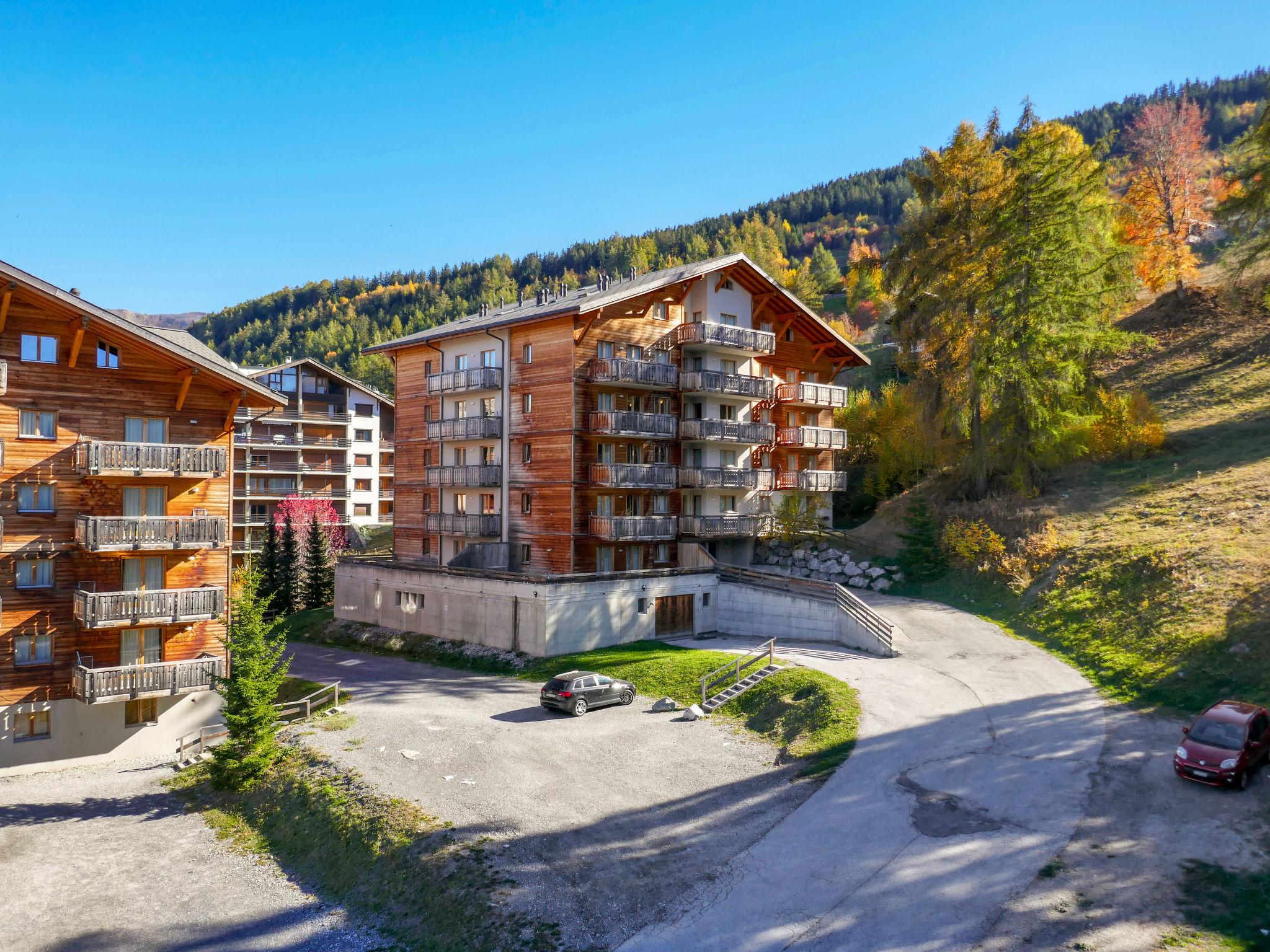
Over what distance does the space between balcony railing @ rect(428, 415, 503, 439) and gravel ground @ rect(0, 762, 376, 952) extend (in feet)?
82.0

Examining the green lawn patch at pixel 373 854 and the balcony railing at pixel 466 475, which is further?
the balcony railing at pixel 466 475

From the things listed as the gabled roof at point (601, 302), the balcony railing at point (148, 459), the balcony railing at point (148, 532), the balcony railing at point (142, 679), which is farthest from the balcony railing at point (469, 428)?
the balcony railing at point (142, 679)

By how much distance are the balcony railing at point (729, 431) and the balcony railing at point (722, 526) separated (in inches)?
176

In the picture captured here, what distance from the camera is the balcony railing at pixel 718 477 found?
155ft

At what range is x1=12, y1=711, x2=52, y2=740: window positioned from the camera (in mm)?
A: 28095

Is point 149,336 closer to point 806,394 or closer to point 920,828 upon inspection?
point 920,828

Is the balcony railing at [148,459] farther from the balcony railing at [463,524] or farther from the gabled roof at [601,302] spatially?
the gabled roof at [601,302]

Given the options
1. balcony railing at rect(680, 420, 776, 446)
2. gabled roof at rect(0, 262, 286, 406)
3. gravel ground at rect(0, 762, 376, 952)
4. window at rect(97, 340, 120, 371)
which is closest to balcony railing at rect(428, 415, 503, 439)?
balcony railing at rect(680, 420, 776, 446)

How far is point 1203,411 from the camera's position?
52.9 meters

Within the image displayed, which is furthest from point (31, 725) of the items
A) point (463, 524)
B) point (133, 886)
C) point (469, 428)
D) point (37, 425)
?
point (469, 428)

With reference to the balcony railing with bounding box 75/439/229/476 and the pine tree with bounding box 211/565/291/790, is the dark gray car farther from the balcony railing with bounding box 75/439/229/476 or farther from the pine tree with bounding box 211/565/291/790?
the balcony railing with bounding box 75/439/229/476

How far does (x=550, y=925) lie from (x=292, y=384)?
7133 cm

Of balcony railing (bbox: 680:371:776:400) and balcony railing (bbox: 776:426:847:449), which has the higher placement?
balcony railing (bbox: 680:371:776:400)

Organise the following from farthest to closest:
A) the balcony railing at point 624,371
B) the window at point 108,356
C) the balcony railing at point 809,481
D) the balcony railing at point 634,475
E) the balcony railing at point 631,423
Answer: the balcony railing at point 809,481 → the balcony railing at point 624,371 → the balcony railing at point 631,423 → the balcony railing at point 634,475 → the window at point 108,356
